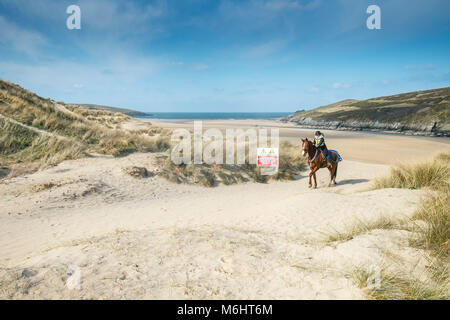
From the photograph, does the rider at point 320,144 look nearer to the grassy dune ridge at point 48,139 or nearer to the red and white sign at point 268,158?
the red and white sign at point 268,158

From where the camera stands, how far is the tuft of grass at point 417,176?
794 centimetres

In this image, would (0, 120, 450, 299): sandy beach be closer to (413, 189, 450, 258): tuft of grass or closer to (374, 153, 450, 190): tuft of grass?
(413, 189, 450, 258): tuft of grass

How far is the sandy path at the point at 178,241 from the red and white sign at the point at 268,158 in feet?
11.8

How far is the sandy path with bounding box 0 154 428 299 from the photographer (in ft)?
9.73

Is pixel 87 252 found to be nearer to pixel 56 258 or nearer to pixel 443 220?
pixel 56 258

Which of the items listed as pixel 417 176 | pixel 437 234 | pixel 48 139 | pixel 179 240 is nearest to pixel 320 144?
pixel 417 176

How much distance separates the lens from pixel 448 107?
3788 centimetres

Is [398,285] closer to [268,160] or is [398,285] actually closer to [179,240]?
[179,240]

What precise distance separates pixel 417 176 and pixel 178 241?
28.3 ft

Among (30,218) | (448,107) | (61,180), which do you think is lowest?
(30,218)

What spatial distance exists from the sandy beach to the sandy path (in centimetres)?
2

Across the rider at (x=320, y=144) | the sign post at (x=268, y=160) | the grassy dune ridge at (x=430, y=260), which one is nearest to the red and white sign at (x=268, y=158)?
the sign post at (x=268, y=160)

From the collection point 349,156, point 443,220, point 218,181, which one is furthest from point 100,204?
point 349,156
